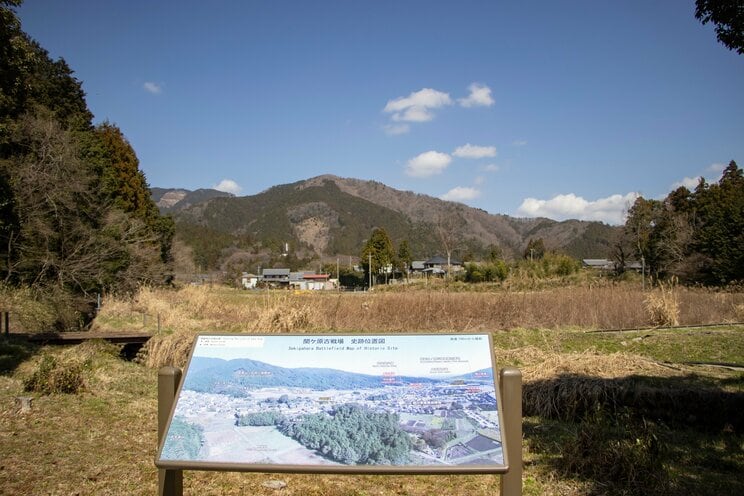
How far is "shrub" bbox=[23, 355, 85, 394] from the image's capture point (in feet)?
20.8

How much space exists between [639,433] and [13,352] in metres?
9.15

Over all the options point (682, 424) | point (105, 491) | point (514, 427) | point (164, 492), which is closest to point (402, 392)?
point (514, 427)

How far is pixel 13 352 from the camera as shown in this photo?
343 inches

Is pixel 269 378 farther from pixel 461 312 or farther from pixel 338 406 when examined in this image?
pixel 461 312

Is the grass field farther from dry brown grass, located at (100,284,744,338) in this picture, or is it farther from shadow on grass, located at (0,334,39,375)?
dry brown grass, located at (100,284,744,338)

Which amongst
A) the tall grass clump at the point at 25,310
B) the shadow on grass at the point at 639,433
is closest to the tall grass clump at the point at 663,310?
the shadow on grass at the point at 639,433

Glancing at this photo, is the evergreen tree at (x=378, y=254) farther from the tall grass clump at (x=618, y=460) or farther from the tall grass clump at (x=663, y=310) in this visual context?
the tall grass clump at (x=618, y=460)

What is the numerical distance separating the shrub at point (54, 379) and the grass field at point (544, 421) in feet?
0.26

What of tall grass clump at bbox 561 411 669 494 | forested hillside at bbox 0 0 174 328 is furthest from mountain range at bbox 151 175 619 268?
tall grass clump at bbox 561 411 669 494

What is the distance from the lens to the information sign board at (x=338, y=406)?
2559 mm

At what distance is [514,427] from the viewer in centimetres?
276

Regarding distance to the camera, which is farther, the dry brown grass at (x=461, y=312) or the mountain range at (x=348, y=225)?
the mountain range at (x=348, y=225)

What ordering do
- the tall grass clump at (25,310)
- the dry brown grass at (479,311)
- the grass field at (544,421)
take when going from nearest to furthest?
the grass field at (544,421) → the dry brown grass at (479,311) → the tall grass clump at (25,310)

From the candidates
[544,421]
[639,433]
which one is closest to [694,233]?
[544,421]
